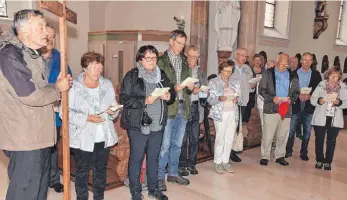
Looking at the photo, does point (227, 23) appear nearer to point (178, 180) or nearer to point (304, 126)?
point (304, 126)

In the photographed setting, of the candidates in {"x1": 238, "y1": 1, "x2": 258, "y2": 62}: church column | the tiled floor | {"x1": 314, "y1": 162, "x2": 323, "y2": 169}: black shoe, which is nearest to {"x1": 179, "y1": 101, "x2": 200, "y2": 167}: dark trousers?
the tiled floor

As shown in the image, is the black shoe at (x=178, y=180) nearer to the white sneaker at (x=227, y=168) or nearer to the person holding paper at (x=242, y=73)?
the white sneaker at (x=227, y=168)

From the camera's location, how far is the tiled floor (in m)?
3.66

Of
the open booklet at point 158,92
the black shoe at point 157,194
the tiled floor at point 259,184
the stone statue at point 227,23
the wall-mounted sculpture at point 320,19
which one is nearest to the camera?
the open booklet at point 158,92

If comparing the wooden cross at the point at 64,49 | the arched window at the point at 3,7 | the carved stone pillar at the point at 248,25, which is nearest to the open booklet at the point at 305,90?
the carved stone pillar at the point at 248,25

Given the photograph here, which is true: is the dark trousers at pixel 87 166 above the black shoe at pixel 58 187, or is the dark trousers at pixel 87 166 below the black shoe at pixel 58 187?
above

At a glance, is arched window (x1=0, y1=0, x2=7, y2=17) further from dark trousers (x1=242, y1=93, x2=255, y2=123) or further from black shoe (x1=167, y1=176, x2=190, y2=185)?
black shoe (x1=167, y1=176, x2=190, y2=185)

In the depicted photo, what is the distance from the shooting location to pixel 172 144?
3729mm

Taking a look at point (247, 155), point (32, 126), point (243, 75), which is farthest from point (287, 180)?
point (32, 126)

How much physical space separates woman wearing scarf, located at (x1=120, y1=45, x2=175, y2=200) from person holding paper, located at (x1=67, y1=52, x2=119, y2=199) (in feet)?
0.60

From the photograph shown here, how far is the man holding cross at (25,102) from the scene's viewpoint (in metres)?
1.96

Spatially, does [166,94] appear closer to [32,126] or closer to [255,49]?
[32,126]

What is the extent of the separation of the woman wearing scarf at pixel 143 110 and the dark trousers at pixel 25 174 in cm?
101

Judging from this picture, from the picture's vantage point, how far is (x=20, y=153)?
82.7 inches
